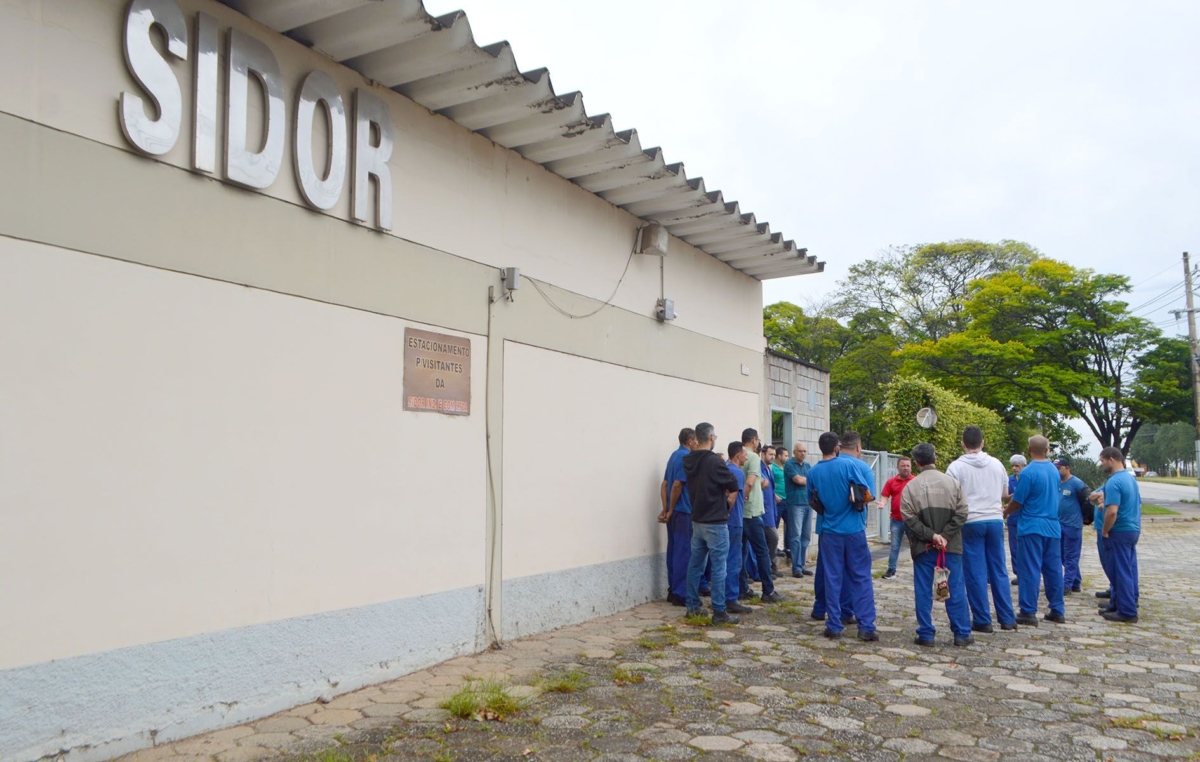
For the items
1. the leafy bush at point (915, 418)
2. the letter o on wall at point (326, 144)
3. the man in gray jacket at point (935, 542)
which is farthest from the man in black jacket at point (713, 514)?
the leafy bush at point (915, 418)

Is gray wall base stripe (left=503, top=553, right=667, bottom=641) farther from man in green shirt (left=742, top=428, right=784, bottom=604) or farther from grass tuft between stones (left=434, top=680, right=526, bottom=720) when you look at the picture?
grass tuft between stones (left=434, top=680, right=526, bottom=720)

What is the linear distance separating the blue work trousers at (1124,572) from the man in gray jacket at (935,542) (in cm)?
230

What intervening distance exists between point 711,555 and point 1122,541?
408cm

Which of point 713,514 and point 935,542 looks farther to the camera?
point 713,514

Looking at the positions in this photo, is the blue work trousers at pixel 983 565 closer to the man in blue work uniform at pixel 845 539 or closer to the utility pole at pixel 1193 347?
the man in blue work uniform at pixel 845 539

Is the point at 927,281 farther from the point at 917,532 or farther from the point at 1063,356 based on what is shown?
the point at 917,532

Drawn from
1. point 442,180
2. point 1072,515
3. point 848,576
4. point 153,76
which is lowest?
point 848,576

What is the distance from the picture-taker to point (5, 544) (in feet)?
Answer: 13.0

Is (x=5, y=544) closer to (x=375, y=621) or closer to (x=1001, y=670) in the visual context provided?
(x=375, y=621)

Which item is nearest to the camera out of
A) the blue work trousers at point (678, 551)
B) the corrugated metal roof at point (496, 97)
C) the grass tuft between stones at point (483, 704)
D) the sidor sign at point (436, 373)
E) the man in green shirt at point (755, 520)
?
the grass tuft between stones at point (483, 704)

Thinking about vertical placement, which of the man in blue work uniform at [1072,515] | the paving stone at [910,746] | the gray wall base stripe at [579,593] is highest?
the man in blue work uniform at [1072,515]

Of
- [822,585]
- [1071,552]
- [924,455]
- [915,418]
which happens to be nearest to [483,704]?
[822,585]

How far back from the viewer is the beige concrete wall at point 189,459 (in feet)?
13.4

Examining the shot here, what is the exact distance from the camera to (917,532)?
738 centimetres
